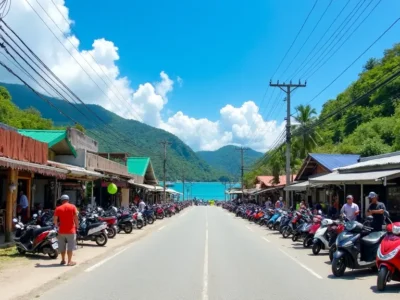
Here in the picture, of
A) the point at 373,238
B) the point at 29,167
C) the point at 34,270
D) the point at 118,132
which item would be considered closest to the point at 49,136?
the point at 29,167

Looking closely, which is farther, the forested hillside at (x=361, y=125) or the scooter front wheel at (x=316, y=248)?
the forested hillside at (x=361, y=125)

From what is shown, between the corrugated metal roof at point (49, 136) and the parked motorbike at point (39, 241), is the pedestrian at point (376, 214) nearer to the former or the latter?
the parked motorbike at point (39, 241)

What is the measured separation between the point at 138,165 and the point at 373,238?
46.8 meters

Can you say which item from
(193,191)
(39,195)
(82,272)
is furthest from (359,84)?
(193,191)

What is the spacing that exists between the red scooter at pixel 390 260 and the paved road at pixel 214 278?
0.82 ft

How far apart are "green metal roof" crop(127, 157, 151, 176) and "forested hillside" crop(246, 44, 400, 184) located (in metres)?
14.5

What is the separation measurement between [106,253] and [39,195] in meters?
12.2

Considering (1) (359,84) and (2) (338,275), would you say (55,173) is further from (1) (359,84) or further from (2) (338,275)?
(1) (359,84)

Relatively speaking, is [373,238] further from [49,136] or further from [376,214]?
[49,136]

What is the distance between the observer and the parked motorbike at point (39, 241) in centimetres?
1317

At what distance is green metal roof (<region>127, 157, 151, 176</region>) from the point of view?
178 feet

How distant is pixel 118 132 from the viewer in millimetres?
75750

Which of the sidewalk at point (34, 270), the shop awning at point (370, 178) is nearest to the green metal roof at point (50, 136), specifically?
the sidewalk at point (34, 270)

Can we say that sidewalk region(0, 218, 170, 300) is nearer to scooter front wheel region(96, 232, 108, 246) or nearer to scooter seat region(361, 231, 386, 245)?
scooter front wheel region(96, 232, 108, 246)
